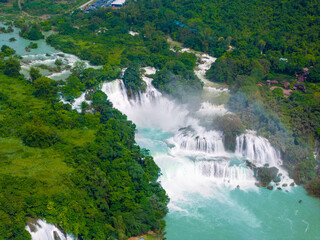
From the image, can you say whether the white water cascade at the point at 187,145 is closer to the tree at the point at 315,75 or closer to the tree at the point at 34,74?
the tree at the point at 34,74

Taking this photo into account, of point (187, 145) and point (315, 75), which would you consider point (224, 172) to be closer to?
point (187, 145)

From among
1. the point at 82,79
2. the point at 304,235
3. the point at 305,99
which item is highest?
the point at 82,79

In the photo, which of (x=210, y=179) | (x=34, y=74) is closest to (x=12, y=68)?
(x=34, y=74)

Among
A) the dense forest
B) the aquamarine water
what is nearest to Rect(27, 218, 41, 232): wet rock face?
the aquamarine water

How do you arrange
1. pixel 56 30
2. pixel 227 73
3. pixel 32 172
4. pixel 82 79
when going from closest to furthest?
pixel 32 172, pixel 82 79, pixel 227 73, pixel 56 30

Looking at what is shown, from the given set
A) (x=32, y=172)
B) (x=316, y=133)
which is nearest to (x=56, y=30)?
(x=32, y=172)

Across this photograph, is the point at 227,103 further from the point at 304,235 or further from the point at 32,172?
the point at 32,172

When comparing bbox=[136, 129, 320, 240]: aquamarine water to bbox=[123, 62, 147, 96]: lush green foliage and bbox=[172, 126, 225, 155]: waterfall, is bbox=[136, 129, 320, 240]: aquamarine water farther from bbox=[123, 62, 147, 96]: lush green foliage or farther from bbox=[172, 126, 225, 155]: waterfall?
bbox=[123, 62, 147, 96]: lush green foliage
